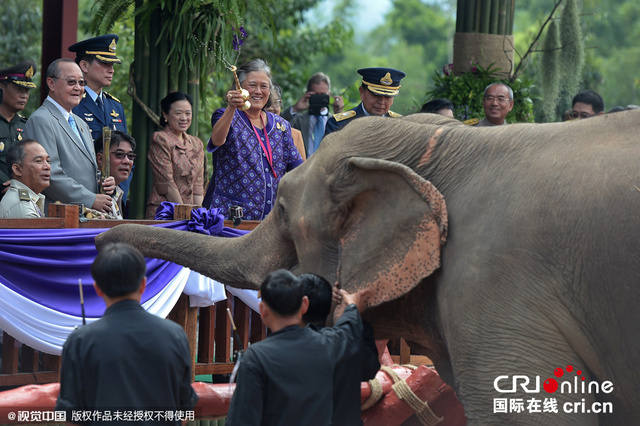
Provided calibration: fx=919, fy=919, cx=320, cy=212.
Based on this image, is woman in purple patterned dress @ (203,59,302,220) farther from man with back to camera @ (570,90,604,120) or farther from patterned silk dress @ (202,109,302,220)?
man with back to camera @ (570,90,604,120)

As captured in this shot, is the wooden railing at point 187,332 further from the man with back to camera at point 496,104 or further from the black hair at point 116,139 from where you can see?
the man with back to camera at point 496,104

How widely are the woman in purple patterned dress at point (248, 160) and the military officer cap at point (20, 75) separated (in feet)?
4.96

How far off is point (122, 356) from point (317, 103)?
18.3 feet

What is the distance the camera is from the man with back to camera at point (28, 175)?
5598 mm

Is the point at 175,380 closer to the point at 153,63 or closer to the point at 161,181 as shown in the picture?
the point at 161,181

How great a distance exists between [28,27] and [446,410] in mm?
15462

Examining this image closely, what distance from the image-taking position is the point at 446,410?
17.4 feet

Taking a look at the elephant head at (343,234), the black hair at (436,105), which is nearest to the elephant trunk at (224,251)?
→ the elephant head at (343,234)

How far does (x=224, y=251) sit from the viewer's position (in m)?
4.70

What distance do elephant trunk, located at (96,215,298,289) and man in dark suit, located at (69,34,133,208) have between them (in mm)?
2410

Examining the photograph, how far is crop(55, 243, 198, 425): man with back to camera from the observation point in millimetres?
3338

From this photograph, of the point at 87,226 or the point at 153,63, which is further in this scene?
the point at 153,63

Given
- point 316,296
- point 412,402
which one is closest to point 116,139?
point 412,402

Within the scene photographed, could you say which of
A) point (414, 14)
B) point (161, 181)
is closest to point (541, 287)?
point (161, 181)
